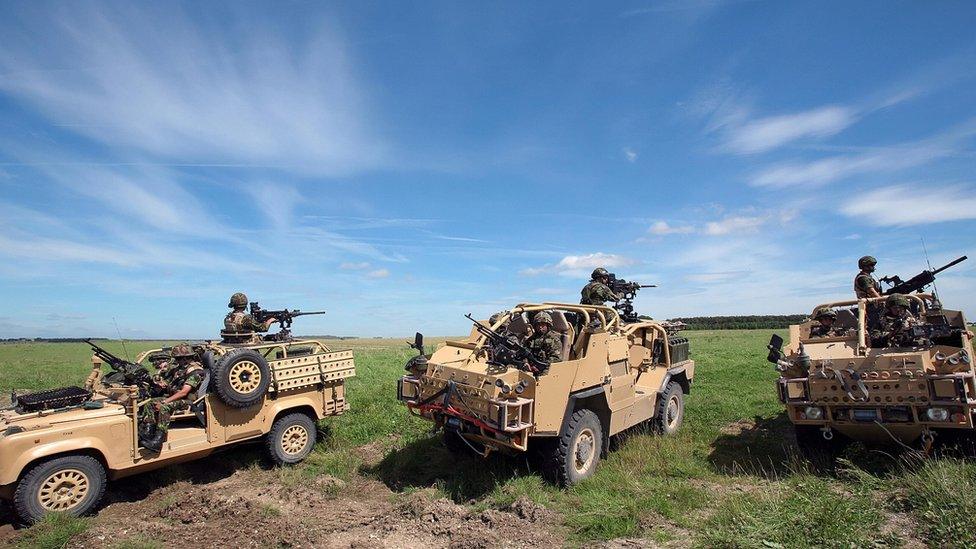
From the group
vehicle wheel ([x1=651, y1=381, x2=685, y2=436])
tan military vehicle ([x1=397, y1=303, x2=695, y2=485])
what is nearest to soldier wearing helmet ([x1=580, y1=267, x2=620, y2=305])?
tan military vehicle ([x1=397, y1=303, x2=695, y2=485])

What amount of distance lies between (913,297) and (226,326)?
33.6 ft

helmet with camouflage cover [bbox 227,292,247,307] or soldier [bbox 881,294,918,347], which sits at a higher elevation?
helmet with camouflage cover [bbox 227,292,247,307]

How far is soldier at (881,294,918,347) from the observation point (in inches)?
271

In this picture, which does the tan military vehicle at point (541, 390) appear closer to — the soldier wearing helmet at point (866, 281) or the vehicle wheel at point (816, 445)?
the vehicle wheel at point (816, 445)

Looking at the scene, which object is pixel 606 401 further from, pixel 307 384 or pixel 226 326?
pixel 226 326

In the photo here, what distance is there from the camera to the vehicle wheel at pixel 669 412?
8594 mm

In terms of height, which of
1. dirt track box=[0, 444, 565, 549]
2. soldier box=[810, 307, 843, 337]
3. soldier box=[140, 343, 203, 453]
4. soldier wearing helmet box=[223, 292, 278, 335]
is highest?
soldier wearing helmet box=[223, 292, 278, 335]

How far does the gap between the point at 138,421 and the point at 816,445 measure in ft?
27.1

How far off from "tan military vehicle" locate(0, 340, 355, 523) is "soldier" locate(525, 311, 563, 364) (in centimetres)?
333

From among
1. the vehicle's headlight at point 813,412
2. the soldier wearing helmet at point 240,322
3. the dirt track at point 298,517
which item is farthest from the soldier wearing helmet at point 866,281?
the soldier wearing helmet at point 240,322

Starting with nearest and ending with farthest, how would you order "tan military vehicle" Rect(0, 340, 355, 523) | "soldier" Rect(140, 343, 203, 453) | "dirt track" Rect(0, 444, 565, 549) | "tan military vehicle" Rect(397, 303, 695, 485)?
"dirt track" Rect(0, 444, 565, 549), "tan military vehicle" Rect(0, 340, 355, 523), "tan military vehicle" Rect(397, 303, 695, 485), "soldier" Rect(140, 343, 203, 453)

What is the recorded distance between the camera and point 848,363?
6.24 meters

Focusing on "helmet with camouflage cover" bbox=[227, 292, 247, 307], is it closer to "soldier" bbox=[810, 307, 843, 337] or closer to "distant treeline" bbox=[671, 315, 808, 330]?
"soldier" bbox=[810, 307, 843, 337]

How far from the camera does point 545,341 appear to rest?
6.98m
